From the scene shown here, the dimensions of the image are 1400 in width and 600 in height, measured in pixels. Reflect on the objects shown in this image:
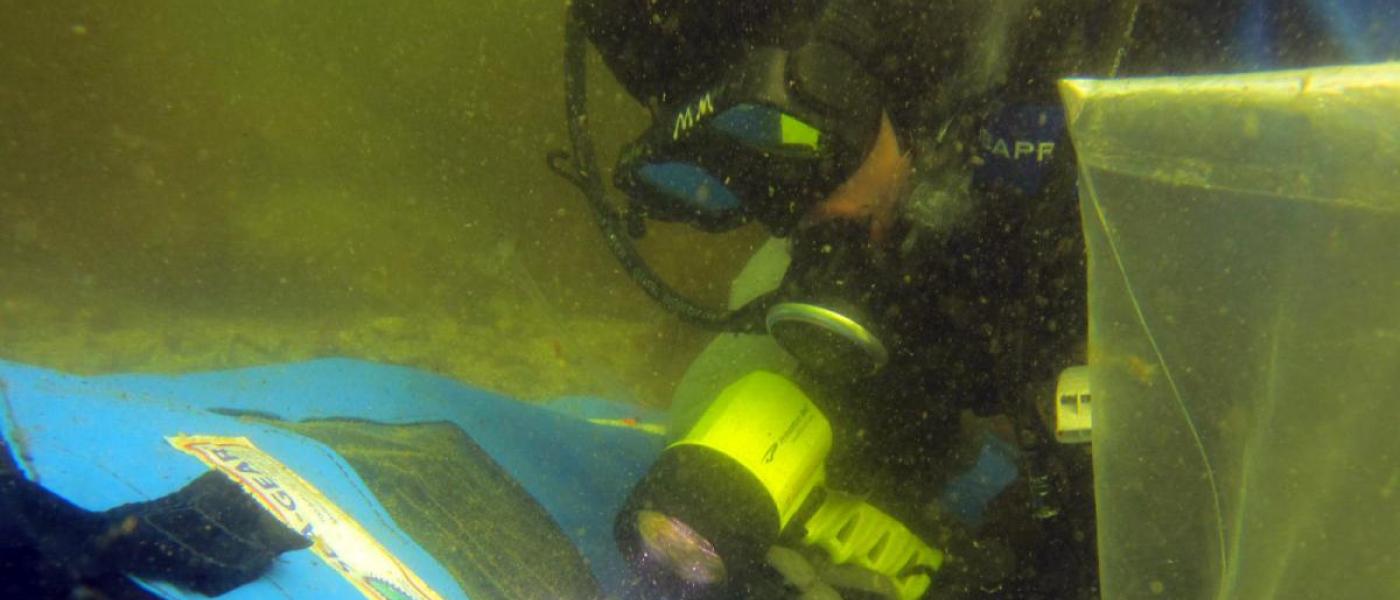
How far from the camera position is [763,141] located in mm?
1700

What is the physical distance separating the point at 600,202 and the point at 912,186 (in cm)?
100

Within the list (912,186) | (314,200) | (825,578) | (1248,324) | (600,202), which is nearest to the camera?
(1248,324)

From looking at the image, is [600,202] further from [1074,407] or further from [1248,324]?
[1248,324]

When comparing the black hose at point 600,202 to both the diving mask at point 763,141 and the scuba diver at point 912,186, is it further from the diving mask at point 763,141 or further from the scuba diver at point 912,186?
the diving mask at point 763,141

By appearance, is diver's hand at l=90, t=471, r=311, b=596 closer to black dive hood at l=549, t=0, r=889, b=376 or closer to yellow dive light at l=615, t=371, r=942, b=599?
yellow dive light at l=615, t=371, r=942, b=599

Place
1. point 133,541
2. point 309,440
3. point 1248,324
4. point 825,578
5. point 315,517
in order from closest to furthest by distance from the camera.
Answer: point 133,541 < point 1248,324 < point 315,517 < point 309,440 < point 825,578

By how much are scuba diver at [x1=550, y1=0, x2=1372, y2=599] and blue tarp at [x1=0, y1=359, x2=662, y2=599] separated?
25.9 inches

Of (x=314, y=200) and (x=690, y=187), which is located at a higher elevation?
(x=690, y=187)

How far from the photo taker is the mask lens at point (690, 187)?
1921 millimetres

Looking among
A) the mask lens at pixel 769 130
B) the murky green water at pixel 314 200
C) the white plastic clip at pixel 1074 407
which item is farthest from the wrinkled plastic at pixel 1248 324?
the murky green water at pixel 314 200

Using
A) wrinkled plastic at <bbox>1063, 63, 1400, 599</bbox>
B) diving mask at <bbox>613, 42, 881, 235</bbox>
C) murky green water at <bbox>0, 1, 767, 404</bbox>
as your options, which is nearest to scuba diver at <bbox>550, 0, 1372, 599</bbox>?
diving mask at <bbox>613, 42, 881, 235</bbox>

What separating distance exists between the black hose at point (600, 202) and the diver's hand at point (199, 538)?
121cm

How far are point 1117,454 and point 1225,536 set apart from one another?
7.0 inches

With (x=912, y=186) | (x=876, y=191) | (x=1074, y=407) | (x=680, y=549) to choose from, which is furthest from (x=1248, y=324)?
(x=680, y=549)
